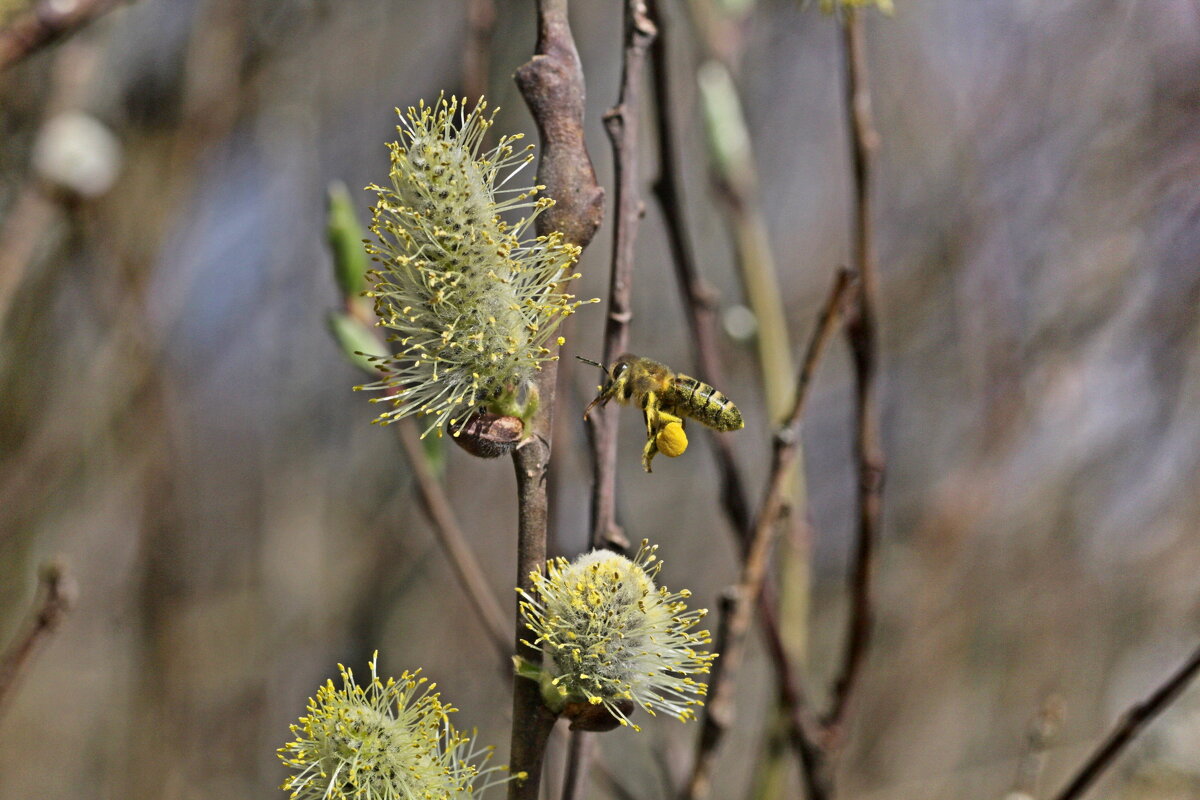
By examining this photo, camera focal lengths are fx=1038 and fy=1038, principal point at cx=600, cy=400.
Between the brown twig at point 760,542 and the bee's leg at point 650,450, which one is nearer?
the bee's leg at point 650,450

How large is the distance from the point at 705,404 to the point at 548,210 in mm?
165

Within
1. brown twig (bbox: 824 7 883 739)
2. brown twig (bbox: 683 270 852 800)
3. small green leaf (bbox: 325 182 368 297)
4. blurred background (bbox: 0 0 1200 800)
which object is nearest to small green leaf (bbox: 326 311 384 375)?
small green leaf (bbox: 325 182 368 297)

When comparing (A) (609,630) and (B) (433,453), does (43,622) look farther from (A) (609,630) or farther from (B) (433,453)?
(A) (609,630)

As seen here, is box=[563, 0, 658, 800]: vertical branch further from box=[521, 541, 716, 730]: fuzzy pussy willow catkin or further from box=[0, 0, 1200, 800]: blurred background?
box=[0, 0, 1200, 800]: blurred background

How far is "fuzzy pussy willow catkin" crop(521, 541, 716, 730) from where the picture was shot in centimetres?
67

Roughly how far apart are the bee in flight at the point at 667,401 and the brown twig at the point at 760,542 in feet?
0.91

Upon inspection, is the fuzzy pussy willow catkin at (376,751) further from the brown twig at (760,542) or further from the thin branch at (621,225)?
the brown twig at (760,542)

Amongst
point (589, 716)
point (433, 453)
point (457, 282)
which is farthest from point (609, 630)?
point (433, 453)

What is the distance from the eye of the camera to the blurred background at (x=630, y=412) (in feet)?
7.36

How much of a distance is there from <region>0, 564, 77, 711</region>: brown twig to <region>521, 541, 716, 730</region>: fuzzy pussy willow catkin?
0.52 meters

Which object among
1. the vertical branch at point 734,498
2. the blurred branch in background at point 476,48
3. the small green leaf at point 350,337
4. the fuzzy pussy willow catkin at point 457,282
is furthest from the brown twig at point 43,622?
the blurred branch in background at point 476,48

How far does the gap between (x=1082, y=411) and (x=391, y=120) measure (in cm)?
203

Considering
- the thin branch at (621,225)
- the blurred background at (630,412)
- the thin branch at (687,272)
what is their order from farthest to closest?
the blurred background at (630,412) < the thin branch at (687,272) < the thin branch at (621,225)

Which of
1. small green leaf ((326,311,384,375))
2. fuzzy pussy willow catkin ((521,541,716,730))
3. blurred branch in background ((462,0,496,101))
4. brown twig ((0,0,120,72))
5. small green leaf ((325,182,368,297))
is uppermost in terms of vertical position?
blurred branch in background ((462,0,496,101))
